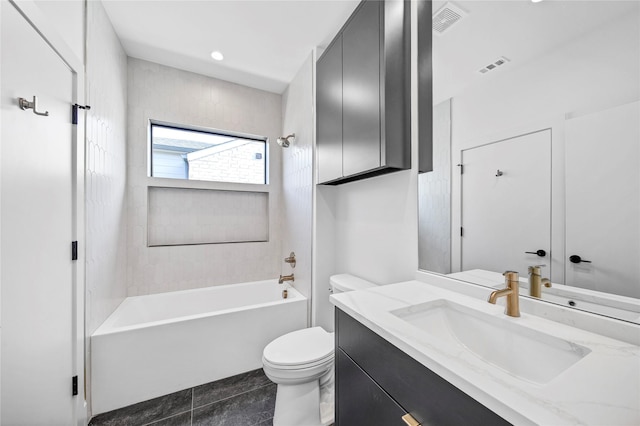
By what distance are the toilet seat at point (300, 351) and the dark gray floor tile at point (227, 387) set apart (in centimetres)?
54

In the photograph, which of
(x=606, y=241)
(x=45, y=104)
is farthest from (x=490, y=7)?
(x=45, y=104)

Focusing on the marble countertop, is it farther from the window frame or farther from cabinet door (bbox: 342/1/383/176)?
the window frame

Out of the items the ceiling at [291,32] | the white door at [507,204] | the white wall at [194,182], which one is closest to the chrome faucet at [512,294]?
the white door at [507,204]

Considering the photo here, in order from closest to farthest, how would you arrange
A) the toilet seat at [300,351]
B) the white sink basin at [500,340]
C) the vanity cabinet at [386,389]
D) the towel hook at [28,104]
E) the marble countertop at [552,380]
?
1. the marble countertop at [552,380]
2. the vanity cabinet at [386,389]
3. the white sink basin at [500,340]
4. the towel hook at [28,104]
5. the toilet seat at [300,351]

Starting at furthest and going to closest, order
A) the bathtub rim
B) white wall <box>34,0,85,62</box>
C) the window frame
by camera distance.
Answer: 1. the window frame
2. the bathtub rim
3. white wall <box>34,0,85,62</box>

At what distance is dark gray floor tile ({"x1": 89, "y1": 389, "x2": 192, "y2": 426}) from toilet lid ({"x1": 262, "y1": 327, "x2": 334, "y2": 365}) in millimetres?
739

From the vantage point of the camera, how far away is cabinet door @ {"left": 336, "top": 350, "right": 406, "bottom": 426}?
2.48ft

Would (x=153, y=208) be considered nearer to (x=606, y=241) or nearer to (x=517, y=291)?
(x=517, y=291)

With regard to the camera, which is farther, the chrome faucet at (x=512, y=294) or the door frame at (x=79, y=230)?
the door frame at (x=79, y=230)

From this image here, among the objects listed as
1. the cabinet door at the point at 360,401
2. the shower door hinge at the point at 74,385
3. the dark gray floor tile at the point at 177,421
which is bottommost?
the dark gray floor tile at the point at 177,421

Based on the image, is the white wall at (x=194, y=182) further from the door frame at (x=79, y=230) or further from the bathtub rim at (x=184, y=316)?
the door frame at (x=79, y=230)

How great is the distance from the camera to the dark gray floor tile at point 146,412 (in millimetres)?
1506

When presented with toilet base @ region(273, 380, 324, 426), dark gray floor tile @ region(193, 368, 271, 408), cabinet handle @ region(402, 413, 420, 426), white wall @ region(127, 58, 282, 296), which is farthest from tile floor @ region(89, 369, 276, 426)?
cabinet handle @ region(402, 413, 420, 426)

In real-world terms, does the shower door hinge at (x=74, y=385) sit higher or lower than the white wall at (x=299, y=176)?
lower
